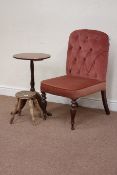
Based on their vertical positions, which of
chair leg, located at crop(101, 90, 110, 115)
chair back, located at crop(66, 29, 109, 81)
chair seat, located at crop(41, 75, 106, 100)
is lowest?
chair leg, located at crop(101, 90, 110, 115)

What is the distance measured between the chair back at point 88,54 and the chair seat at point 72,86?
0.12m

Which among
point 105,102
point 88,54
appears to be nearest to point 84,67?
Result: point 88,54

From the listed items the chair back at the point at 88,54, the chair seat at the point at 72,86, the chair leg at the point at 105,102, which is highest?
the chair back at the point at 88,54

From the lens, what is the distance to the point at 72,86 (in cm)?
303

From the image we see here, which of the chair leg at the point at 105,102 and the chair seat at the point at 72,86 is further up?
the chair seat at the point at 72,86

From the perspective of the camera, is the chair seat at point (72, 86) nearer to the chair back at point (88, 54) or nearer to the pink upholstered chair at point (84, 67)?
the pink upholstered chair at point (84, 67)

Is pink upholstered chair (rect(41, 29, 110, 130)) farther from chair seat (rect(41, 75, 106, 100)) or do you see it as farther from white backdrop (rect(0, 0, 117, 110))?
white backdrop (rect(0, 0, 117, 110))

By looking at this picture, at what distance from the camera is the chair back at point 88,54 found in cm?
330

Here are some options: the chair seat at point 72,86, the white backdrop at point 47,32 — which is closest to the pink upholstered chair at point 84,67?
the chair seat at point 72,86

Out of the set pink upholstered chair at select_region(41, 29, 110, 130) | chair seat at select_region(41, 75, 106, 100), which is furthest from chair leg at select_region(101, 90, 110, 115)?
chair seat at select_region(41, 75, 106, 100)

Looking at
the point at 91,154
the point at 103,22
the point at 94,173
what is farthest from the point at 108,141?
the point at 103,22

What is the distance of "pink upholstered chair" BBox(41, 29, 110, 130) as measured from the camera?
10.1ft

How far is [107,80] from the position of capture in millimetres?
3607

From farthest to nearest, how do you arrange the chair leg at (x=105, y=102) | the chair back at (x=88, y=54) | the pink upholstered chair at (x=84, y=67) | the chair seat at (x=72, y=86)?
the chair leg at (x=105, y=102)
the chair back at (x=88, y=54)
the pink upholstered chair at (x=84, y=67)
the chair seat at (x=72, y=86)
